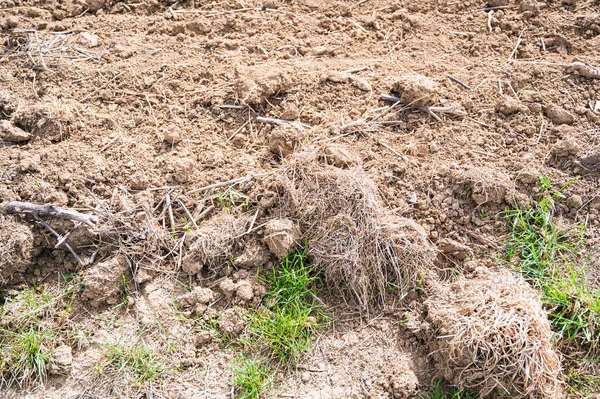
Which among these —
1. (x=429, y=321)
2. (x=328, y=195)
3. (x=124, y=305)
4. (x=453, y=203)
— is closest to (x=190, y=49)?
(x=328, y=195)

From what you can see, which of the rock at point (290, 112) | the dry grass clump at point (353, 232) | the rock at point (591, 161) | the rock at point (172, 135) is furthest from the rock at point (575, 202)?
the rock at point (172, 135)

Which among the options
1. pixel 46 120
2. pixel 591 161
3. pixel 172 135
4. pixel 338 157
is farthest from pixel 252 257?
pixel 591 161

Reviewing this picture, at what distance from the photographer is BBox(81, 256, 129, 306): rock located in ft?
8.95

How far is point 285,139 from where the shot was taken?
3016 mm

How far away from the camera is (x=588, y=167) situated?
301cm

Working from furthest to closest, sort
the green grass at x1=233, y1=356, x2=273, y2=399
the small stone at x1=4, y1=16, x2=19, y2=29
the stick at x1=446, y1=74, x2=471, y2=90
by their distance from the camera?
the small stone at x1=4, y1=16, x2=19, y2=29 < the stick at x1=446, y1=74, x2=471, y2=90 < the green grass at x1=233, y1=356, x2=273, y2=399

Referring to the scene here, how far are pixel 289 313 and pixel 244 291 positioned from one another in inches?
9.6

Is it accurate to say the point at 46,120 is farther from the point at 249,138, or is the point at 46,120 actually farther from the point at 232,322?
the point at 232,322

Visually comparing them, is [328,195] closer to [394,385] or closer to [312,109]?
[312,109]

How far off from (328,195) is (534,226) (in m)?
1.08

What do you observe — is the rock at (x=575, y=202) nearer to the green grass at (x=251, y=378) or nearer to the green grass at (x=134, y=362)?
the green grass at (x=251, y=378)

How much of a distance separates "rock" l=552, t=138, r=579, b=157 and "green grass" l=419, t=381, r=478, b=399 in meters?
1.39

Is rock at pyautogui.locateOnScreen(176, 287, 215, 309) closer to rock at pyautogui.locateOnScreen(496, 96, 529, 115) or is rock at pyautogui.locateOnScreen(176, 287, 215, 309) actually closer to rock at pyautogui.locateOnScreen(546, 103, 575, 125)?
rock at pyautogui.locateOnScreen(496, 96, 529, 115)

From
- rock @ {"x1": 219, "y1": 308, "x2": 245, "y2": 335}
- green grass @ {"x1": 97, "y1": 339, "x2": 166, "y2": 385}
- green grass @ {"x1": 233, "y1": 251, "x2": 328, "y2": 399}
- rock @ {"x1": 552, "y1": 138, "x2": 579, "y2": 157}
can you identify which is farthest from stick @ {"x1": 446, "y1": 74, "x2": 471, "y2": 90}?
green grass @ {"x1": 97, "y1": 339, "x2": 166, "y2": 385}
